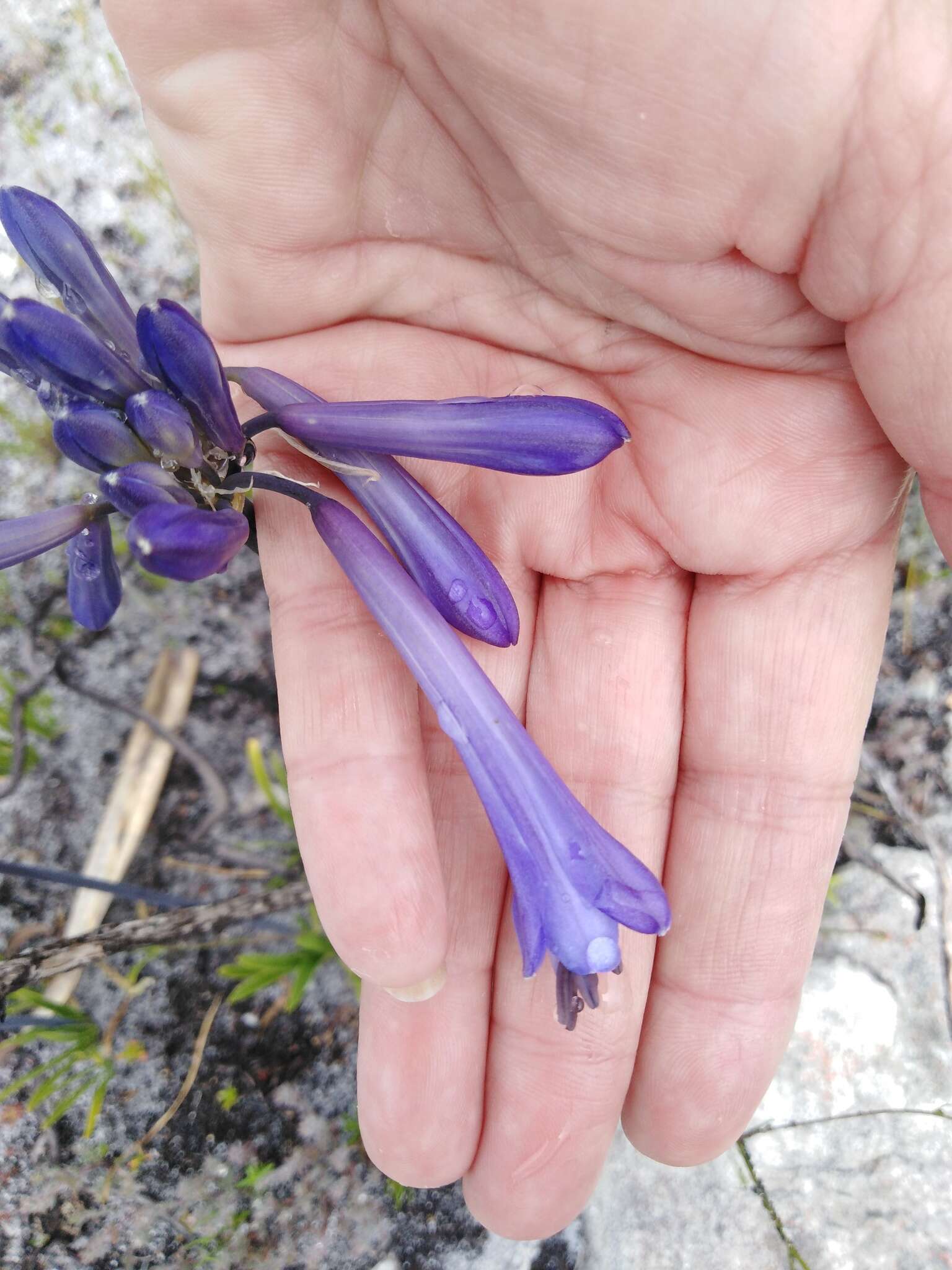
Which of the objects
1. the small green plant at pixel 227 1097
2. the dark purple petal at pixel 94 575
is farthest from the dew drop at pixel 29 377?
the small green plant at pixel 227 1097

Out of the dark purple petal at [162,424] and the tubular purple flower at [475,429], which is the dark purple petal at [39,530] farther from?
the tubular purple flower at [475,429]

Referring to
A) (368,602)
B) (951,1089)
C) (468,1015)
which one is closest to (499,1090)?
(468,1015)

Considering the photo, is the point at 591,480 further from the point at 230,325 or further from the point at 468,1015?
the point at 468,1015

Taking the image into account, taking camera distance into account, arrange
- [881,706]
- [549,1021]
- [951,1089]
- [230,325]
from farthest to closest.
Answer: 1. [881,706]
2. [951,1089]
3. [230,325]
4. [549,1021]

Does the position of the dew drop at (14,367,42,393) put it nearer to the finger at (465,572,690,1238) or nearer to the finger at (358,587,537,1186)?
the finger at (358,587,537,1186)

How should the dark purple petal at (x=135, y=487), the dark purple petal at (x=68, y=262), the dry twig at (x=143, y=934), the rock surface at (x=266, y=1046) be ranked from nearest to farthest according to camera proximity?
the dark purple petal at (x=135, y=487), the dark purple petal at (x=68, y=262), the dry twig at (x=143, y=934), the rock surface at (x=266, y=1046)
